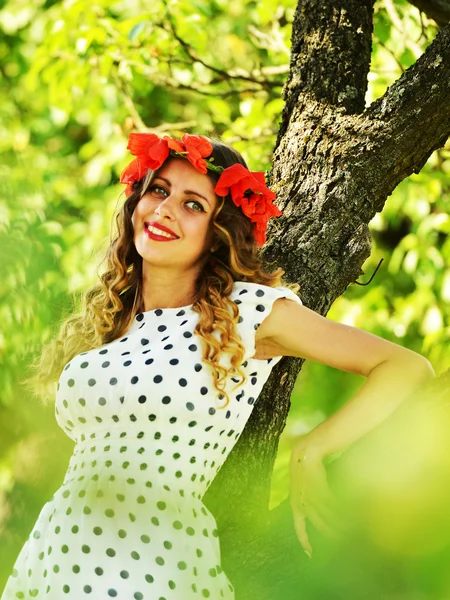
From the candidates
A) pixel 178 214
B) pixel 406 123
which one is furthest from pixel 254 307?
pixel 406 123

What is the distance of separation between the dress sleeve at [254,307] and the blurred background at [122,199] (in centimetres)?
42

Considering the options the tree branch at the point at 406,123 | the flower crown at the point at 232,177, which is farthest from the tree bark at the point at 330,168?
the flower crown at the point at 232,177

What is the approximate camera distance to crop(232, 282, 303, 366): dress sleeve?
1.84 meters

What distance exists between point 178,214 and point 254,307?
0.30 metres

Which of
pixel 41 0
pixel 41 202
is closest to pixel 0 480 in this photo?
pixel 41 202

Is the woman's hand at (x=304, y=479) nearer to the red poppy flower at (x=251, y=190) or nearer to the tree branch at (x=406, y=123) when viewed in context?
the red poppy flower at (x=251, y=190)

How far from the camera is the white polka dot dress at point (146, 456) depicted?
1.64m

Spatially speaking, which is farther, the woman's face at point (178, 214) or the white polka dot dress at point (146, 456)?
the woman's face at point (178, 214)

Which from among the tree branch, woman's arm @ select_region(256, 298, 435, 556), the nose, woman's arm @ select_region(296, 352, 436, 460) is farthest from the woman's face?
woman's arm @ select_region(296, 352, 436, 460)

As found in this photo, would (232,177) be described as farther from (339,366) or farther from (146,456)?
(146,456)

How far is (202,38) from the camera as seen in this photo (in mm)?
4102

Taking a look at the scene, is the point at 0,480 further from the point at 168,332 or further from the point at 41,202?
the point at 168,332

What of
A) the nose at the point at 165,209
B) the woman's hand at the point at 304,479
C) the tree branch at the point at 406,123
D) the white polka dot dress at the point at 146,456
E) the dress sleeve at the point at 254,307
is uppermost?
the tree branch at the point at 406,123

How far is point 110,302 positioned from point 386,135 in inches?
31.4
